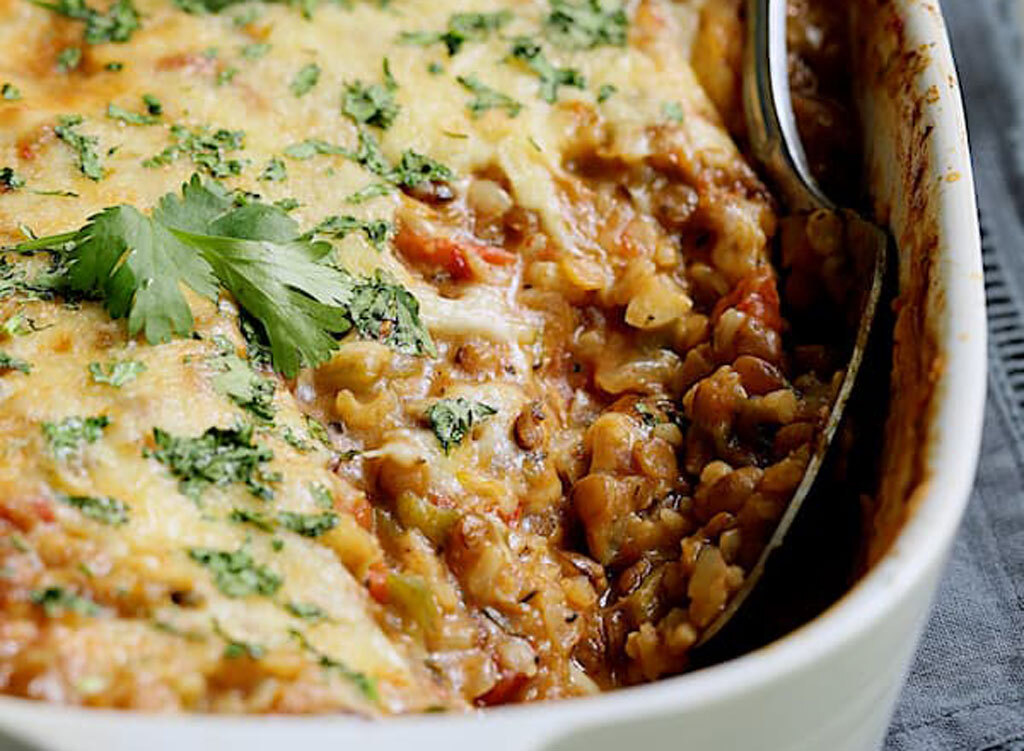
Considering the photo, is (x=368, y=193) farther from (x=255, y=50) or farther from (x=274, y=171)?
(x=255, y=50)

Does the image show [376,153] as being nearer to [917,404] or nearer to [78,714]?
[917,404]

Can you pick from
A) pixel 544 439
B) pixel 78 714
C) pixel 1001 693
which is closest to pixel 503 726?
pixel 78 714

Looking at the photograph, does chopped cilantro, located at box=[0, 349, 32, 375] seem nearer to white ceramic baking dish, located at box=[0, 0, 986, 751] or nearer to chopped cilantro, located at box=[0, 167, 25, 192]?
chopped cilantro, located at box=[0, 167, 25, 192]

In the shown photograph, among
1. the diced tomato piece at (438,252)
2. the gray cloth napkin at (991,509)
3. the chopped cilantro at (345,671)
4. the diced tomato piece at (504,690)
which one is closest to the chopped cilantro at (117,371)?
the chopped cilantro at (345,671)

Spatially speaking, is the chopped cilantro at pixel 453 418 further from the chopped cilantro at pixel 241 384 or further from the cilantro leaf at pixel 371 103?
the cilantro leaf at pixel 371 103

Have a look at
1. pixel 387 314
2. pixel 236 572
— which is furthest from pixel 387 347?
pixel 236 572
